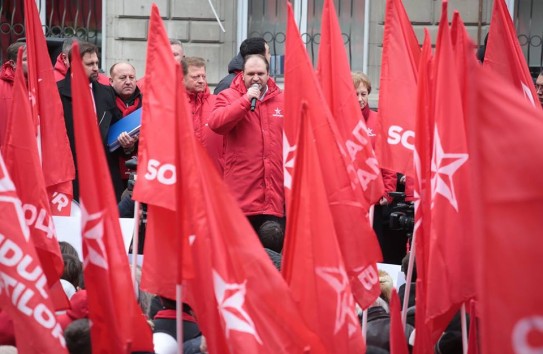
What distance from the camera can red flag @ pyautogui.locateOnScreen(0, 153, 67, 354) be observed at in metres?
4.68

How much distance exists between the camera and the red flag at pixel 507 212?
331cm

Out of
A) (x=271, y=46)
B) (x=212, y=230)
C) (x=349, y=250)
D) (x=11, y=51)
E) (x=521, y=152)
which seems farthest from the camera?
(x=271, y=46)

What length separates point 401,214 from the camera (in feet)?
26.7

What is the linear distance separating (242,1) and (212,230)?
8810 mm

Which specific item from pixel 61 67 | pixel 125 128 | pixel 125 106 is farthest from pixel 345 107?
pixel 61 67

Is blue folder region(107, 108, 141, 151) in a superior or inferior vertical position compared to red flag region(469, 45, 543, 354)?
inferior

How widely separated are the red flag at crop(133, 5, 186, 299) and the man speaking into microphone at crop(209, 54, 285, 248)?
75.5 inches

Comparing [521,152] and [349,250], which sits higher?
[521,152]

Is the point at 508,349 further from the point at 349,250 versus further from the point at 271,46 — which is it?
the point at 271,46

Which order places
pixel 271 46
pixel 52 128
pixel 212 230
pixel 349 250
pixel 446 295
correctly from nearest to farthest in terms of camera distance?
pixel 212 230
pixel 446 295
pixel 349 250
pixel 52 128
pixel 271 46

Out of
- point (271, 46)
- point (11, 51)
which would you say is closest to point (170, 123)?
point (11, 51)

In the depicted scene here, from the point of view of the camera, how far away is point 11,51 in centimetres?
891

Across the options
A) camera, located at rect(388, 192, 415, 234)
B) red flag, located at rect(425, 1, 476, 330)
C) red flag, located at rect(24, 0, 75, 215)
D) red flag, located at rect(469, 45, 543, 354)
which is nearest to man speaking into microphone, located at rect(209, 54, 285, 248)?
camera, located at rect(388, 192, 415, 234)

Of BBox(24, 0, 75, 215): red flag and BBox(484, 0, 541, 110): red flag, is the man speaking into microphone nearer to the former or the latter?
BBox(24, 0, 75, 215): red flag
